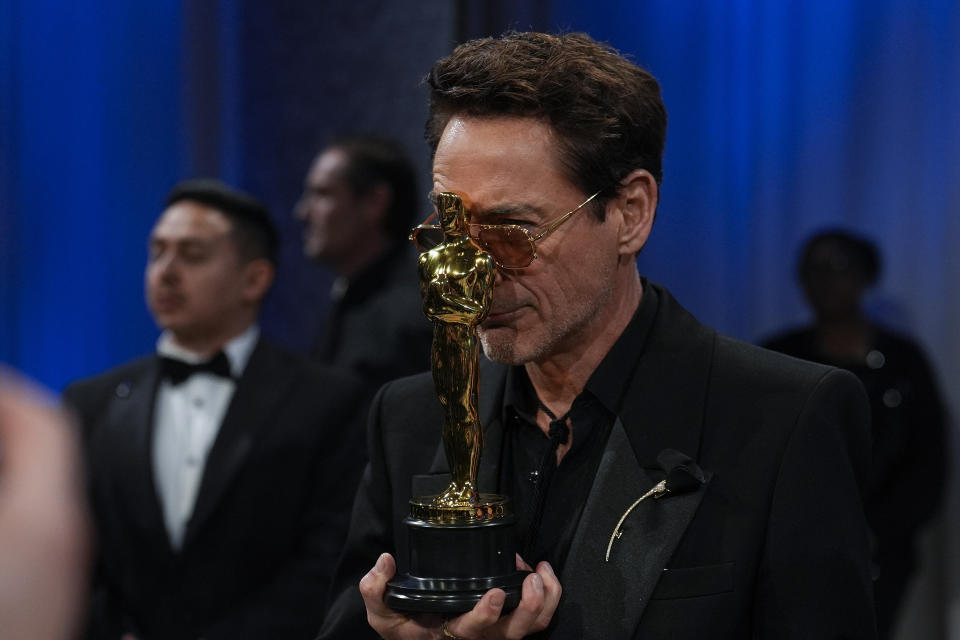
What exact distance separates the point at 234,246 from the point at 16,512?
10.4ft

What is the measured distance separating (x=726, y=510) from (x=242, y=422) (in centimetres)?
190

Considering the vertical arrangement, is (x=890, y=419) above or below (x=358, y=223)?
below

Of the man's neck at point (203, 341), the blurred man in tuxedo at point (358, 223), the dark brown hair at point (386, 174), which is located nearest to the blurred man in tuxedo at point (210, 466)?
the man's neck at point (203, 341)

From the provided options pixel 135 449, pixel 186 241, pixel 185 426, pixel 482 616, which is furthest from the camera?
pixel 186 241

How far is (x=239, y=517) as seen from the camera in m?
3.31

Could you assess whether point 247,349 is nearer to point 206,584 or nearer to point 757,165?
point 206,584

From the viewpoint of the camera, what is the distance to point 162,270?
3.72 meters

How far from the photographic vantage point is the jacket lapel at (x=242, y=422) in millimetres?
3330

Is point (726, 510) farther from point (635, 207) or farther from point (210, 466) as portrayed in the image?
point (210, 466)

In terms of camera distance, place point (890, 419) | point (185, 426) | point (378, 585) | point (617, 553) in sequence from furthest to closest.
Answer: point (890, 419)
point (185, 426)
point (617, 553)
point (378, 585)

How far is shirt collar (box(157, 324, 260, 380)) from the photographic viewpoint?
3631 mm

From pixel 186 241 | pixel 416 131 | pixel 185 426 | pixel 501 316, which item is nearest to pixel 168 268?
pixel 186 241

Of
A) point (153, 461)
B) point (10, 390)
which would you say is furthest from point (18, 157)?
point (10, 390)

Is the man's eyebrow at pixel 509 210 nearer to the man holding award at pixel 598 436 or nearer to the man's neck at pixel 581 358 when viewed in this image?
the man holding award at pixel 598 436
